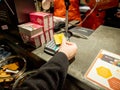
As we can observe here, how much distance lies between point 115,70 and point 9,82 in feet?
1.94

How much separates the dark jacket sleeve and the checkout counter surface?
0.07 metres

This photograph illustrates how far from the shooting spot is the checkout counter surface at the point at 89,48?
572 mm

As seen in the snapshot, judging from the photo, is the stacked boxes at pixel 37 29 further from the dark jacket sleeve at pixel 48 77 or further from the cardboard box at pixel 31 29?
the dark jacket sleeve at pixel 48 77

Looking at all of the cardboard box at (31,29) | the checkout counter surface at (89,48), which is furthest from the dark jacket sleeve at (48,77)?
the cardboard box at (31,29)

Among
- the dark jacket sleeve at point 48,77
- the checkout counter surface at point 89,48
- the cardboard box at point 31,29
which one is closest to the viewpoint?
the dark jacket sleeve at point 48,77

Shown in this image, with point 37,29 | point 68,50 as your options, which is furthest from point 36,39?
point 68,50

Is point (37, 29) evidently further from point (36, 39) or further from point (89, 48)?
point (89, 48)

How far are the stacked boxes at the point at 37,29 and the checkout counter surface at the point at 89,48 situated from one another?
58 mm

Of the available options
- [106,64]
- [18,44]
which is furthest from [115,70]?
[18,44]

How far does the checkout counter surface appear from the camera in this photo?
22.5 inches

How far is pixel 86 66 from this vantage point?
0.60m

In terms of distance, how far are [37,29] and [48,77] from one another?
12.7 inches

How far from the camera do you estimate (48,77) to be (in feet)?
1.57

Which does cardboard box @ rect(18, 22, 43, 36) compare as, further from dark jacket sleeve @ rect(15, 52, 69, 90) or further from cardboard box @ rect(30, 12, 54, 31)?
dark jacket sleeve @ rect(15, 52, 69, 90)
